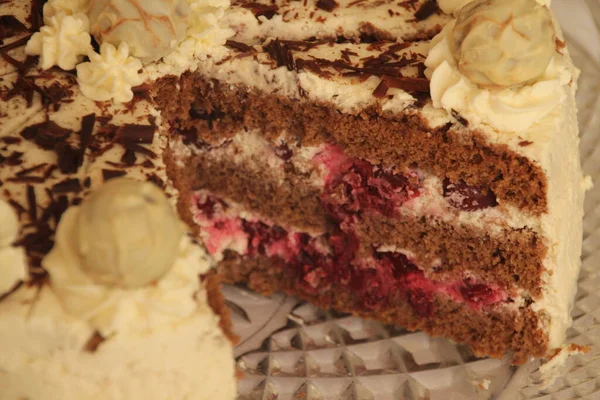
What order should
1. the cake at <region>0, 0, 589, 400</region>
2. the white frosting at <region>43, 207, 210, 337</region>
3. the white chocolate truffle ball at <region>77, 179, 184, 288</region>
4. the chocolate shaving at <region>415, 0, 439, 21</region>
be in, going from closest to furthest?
the white chocolate truffle ball at <region>77, 179, 184, 288</region>
the white frosting at <region>43, 207, 210, 337</region>
the cake at <region>0, 0, 589, 400</region>
the chocolate shaving at <region>415, 0, 439, 21</region>

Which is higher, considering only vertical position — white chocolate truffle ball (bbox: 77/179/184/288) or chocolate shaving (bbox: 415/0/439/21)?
chocolate shaving (bbox: 415/0/439/21)

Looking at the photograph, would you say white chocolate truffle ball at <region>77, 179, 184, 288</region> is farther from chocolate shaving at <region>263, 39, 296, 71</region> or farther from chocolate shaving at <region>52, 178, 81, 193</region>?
chocolate shaving at <region>263, 39, 296, 71</region>

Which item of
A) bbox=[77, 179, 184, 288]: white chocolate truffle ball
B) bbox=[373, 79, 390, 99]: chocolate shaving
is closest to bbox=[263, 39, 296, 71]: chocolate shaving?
bbox=[373, 79, 390, 99]: chocolate shaving

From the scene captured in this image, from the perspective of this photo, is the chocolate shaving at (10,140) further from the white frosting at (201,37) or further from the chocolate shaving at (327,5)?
the chocolate shaving at (327,5)

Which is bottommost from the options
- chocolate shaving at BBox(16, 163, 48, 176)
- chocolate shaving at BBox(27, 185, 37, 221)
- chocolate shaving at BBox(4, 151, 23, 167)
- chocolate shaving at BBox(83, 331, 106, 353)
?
chocolate shaving at BBox(83, 331, 106, 353)

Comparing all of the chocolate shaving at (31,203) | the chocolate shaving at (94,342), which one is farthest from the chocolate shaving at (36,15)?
the chocolate shaving at (94,342)

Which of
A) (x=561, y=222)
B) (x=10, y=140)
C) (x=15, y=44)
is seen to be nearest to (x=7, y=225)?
(x=10, y=140)
